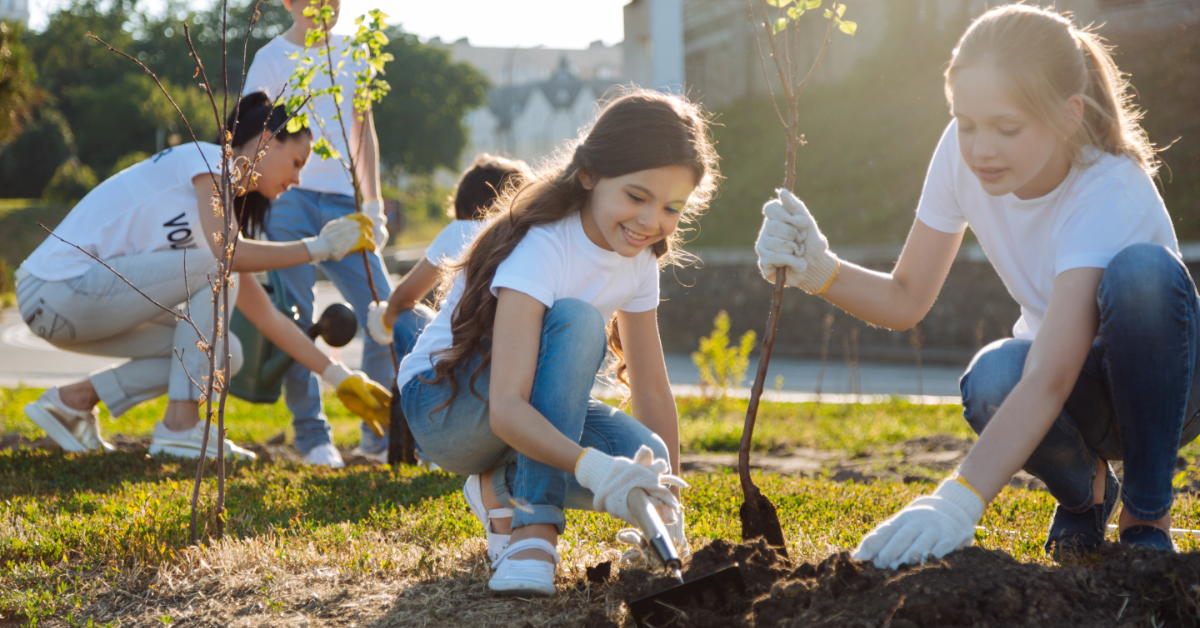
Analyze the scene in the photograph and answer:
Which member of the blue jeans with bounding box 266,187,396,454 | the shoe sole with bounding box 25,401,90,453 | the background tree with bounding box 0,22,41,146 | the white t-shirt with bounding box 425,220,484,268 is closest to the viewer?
the white t-shirt with bounding box 425,220,484,268

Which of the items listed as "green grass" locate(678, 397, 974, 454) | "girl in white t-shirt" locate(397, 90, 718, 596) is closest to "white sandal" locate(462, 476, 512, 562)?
"girl in white t-shirt" locate(397, 90, 718, 596)

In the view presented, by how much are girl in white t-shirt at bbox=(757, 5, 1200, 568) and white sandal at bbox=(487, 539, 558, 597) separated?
677 millimetres

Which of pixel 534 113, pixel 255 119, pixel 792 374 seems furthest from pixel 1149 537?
pixel 534 113

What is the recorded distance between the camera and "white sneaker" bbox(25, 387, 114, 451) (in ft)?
12.6

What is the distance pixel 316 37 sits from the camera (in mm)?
3371

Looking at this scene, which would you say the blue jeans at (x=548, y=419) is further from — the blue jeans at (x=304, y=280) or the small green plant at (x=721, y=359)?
the small green plant at (x=721, y=359)

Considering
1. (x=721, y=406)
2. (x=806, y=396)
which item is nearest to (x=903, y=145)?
(x=806, y=396)

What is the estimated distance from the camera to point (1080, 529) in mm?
2277

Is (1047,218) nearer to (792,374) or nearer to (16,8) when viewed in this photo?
(792,374)

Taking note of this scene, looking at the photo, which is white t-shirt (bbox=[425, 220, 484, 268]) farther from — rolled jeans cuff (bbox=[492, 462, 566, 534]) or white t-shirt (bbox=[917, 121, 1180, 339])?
white t-shirt (bbox=[917, 121, 1180, 339])

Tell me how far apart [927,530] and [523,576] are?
2.77 feet

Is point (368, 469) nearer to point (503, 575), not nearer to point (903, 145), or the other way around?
point (503, 575)

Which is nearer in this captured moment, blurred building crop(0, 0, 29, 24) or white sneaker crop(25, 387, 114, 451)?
white sneaker crop(25, 387, 114, 451)

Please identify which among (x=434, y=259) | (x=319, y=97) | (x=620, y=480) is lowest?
(x=620, y=480)
